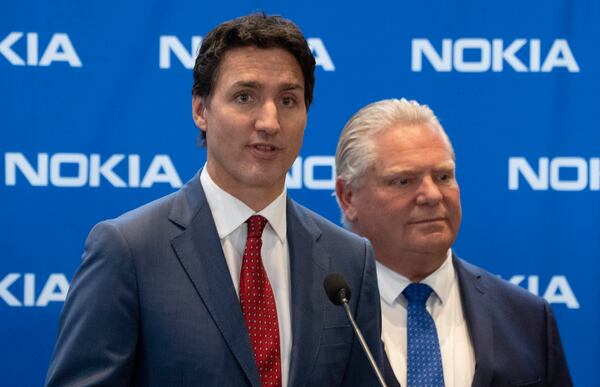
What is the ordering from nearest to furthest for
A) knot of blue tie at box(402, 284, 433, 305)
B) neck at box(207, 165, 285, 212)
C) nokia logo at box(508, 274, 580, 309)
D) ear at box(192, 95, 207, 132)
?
neck at box(207, 165, 285, 212)
ear at box(192, 95, 207, 132)
knot of blue tie at box(402, 284, 433, 305)
nokia logo at box(508, 274, 580, 309)

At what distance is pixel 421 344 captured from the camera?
2662 mm

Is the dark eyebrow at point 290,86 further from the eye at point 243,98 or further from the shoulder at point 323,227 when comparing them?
the shoulder at point 323,227

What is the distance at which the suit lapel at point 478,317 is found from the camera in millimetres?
2600

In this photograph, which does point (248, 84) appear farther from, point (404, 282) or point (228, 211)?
point (404, 282)

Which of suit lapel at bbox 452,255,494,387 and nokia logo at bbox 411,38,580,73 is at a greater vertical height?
nokia logo at bbox 411,38,580,73

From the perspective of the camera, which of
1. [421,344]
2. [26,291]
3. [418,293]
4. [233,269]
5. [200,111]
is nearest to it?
[233,269]

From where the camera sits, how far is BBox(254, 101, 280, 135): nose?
2.05 metres

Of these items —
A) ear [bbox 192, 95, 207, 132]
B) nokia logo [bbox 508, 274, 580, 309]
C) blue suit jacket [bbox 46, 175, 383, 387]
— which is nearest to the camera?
blue suit jacket [bbox 46, 175, 383, 387]

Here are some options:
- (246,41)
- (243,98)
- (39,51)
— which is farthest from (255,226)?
(39,51)

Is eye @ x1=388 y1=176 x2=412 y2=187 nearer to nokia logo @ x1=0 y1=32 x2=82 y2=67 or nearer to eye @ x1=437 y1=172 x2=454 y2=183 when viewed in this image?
eye @ x1=437 y1=172 x2=454 y2=183

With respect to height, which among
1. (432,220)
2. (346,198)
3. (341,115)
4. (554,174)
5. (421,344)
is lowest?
(421,344)

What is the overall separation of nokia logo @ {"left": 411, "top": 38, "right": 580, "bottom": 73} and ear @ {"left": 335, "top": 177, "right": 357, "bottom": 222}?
576mm

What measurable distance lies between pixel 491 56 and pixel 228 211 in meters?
1.58

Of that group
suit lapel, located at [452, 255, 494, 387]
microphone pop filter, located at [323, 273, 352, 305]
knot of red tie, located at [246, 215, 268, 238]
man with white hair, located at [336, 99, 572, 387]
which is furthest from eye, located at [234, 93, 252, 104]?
suit lapel, located at [452, 255, 494, 387]
